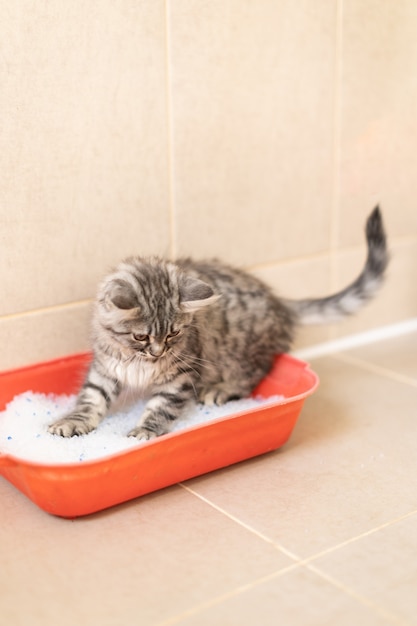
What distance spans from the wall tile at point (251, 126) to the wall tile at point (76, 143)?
64mm

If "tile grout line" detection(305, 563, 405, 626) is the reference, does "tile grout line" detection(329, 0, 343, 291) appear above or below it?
above

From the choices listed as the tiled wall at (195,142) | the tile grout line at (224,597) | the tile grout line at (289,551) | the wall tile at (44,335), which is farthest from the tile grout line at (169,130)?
the tile grout line at (224,597)

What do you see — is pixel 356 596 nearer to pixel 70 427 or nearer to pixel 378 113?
pixel 70 427

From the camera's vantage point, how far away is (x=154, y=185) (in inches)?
64.6

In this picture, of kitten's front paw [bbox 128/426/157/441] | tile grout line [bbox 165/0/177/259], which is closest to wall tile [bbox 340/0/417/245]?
tile grout line [bbox 165/0/177/259]

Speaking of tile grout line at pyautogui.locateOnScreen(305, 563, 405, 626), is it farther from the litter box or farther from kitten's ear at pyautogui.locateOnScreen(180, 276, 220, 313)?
kitten's ear at pyautogui.locateOnScreen(180, 276, 220, 313)

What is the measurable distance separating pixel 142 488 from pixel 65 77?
0.76 metres

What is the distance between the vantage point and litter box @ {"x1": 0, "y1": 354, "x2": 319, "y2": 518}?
1.19 metres

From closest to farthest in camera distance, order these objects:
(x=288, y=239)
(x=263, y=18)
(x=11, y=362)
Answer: (x=11, y=362) → (x=263, y=18) → (x=288, y=239)

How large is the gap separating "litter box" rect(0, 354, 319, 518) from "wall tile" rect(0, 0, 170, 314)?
0.17m

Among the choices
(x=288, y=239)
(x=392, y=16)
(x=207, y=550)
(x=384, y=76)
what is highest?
(x=392, y=16)

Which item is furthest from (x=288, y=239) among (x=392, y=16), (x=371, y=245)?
(x=392, y=16)

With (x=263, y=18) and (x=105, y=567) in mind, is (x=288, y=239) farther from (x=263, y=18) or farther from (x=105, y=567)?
(x=105, y=567)

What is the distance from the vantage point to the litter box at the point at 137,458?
1.19m
